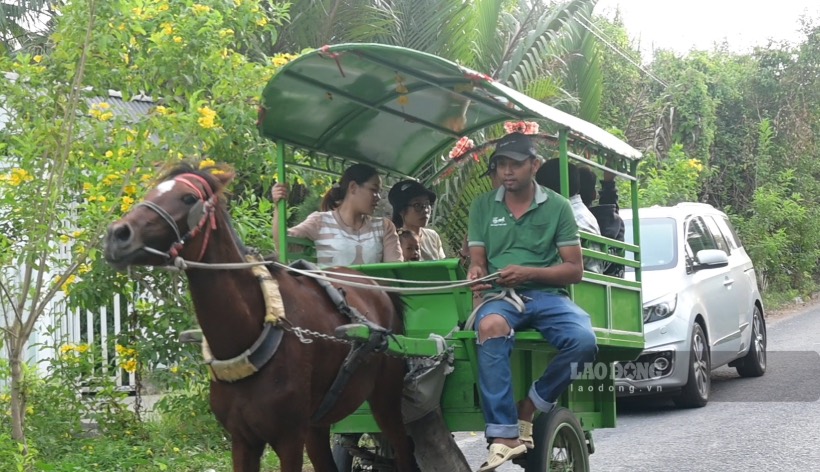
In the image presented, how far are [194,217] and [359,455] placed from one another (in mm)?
2367

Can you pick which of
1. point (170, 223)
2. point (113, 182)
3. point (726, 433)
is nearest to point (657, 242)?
point (726, 433)

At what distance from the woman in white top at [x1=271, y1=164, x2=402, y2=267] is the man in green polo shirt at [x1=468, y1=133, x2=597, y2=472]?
0.91 metres

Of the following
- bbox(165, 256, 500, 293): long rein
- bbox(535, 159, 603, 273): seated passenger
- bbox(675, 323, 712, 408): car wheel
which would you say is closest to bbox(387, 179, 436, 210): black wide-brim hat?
bbox(535, 159, 603, 273): seated passenger

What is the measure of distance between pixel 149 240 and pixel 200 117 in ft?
7.87

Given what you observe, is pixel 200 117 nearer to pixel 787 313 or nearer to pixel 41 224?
pixel 41 224

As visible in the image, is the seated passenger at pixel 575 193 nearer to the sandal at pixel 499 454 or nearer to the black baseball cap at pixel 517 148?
the black baseball cap at pixel 517 148

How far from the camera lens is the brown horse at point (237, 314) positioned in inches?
179

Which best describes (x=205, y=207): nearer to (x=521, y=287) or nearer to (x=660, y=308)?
(x=521, y=287)

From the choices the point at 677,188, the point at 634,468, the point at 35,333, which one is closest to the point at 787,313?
the point at 677,188

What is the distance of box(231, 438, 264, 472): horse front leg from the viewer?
5012 millimetres

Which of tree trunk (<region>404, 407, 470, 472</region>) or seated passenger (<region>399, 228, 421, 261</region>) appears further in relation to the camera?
seated passenger (<region>399, 228, 421, 261</region>)

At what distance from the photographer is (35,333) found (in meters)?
9.30

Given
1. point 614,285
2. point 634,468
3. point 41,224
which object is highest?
point 41,224

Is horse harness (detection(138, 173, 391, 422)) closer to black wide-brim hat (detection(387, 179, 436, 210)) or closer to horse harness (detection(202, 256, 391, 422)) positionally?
horse harness (detection(202, 256, 391, 422))
